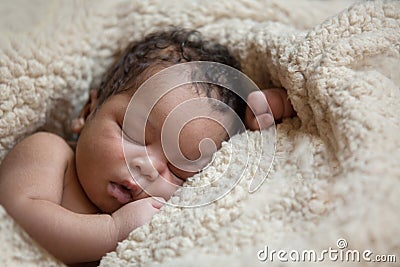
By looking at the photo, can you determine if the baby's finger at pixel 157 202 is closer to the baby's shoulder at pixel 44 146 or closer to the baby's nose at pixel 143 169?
the baby's nose at pixel 143 169

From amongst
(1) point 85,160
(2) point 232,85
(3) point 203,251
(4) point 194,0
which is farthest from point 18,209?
(4) point 194,0

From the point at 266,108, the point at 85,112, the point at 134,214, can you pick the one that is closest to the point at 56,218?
the point at 134,214

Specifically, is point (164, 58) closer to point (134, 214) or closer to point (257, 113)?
point (257, 113)

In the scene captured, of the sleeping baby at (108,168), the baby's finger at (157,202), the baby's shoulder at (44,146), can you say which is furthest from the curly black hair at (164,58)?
the baby's finger at (157,202)

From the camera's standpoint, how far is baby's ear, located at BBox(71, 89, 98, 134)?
1.24m

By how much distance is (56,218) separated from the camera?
38.7 inches

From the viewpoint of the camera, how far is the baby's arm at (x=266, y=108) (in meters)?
1.11

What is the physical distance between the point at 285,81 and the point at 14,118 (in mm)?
580

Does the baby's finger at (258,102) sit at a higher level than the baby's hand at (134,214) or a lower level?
higher

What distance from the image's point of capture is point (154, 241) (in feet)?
3.07

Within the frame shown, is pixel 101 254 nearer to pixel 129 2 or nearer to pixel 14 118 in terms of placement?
pixel 14 118

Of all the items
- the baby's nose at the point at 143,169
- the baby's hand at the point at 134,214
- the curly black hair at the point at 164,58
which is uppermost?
the curly black hair at the point at 164,58

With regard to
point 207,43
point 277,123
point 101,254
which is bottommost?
point 101,254

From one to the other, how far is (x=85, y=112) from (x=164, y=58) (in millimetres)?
241
